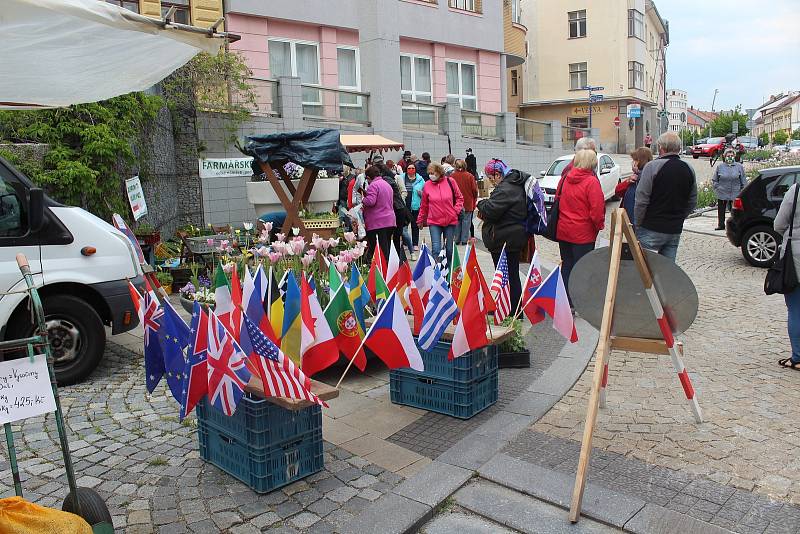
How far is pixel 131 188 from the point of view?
9.77 metres

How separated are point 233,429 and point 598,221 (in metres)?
4.76

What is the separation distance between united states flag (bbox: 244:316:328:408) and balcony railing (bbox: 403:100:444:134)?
19.0m

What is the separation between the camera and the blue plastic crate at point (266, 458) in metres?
4.11

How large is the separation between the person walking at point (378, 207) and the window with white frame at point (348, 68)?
13679 mm

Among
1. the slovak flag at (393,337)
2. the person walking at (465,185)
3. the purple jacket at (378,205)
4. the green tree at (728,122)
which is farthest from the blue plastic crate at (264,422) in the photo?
the green tree at (728,122)

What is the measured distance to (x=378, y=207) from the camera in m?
10.4

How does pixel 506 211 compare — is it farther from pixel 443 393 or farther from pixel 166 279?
pixel 166 279

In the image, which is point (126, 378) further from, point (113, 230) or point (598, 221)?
point (598, 221)

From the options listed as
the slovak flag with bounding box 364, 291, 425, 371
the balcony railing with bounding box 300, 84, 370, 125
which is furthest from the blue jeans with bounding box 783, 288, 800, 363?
the balcony railing with bounding box 300, 84, 370, 125

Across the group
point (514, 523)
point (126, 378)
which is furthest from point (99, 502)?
point (126, 378)

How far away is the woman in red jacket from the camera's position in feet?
24.2

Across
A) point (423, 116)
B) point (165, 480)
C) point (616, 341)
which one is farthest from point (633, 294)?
point (423, 116)

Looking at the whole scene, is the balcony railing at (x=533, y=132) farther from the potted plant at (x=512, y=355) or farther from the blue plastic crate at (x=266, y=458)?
the blue plastic crate at (x=266, y=458)

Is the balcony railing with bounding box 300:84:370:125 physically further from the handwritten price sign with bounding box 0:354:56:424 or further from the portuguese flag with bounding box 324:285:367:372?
the handwritten price sign with bounding box 0:354:56:424
